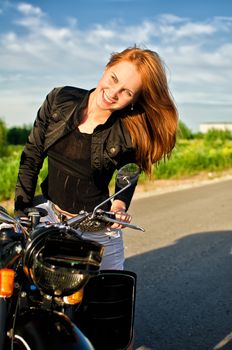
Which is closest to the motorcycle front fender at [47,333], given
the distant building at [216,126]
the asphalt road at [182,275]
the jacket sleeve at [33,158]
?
the jacket sleeve at [33,158]

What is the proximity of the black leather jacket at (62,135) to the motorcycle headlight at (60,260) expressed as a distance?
964 millimetres

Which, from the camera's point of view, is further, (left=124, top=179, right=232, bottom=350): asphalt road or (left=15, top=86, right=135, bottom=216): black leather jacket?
(left=124, top=179, right=232, bottom=350): asphalt road

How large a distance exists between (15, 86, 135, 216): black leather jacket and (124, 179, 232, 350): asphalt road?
5.35 ft

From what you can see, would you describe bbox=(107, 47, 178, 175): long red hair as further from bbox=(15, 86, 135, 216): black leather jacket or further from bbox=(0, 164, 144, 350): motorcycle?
bbox=(0, 164, 144, 350): motorcycle

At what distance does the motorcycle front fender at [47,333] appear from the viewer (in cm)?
218

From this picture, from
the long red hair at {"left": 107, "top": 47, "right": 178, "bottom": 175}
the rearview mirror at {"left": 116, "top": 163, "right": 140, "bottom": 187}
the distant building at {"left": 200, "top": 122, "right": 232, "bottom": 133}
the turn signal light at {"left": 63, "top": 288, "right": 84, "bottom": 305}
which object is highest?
the long red hair at {"left": 107, "top": 47, "right": 178, "bottom": 175}

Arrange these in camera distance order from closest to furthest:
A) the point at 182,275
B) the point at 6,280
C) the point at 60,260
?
the point at 6,280
the point at 60,260
the point at 182,275

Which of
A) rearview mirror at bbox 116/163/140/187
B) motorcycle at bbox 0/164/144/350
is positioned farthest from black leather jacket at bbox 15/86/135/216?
motorcycle at bbox 0/164/144/350

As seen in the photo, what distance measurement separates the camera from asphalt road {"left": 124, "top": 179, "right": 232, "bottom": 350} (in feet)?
15.2

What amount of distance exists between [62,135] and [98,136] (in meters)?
0.20

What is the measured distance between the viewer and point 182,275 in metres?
6.17

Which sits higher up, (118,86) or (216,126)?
(118,86)

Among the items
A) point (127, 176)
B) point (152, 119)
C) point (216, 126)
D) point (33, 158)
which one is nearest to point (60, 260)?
point (127, 176)

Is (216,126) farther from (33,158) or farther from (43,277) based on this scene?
(43,277)
